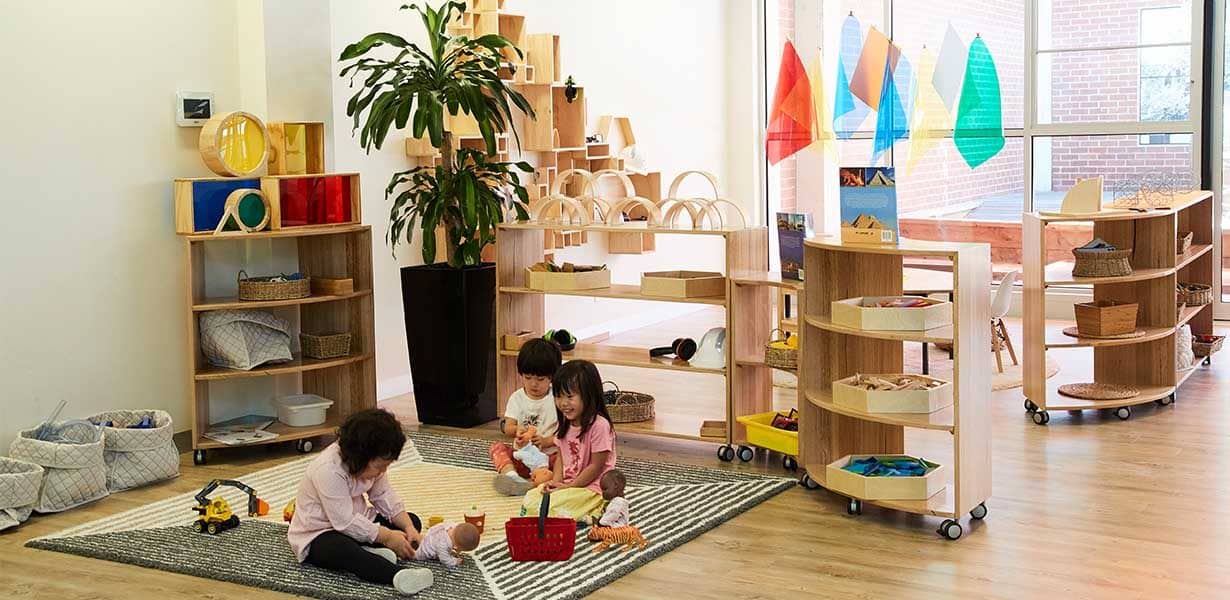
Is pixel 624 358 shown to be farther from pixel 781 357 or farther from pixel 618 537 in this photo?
pixel 618 537

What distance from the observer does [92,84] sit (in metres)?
5.38

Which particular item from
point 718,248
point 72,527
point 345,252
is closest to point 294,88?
point 345,252

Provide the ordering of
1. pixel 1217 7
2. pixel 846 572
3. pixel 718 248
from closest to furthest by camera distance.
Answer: pixel 846 572 → pixel 1217 7 → pixel 718 248

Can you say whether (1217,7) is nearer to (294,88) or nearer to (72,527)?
(294,88)

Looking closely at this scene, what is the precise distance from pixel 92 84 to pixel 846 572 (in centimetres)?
358

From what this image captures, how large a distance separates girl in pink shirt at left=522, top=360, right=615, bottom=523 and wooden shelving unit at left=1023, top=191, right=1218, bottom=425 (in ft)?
7.51

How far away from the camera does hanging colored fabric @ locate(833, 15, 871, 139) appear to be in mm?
9945

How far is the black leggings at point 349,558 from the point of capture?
4.03m

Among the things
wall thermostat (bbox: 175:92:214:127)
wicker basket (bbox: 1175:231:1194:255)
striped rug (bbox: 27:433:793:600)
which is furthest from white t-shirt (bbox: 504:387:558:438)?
wicker basket (bbox: 1175:231:1194:255)

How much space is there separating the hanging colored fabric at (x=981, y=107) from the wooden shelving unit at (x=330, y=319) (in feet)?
16.9

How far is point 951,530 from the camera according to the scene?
4.39 meters

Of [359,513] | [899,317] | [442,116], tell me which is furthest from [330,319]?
[899,317]

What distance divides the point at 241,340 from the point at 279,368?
213mm

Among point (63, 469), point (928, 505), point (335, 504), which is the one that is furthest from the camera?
point (63, 469)
